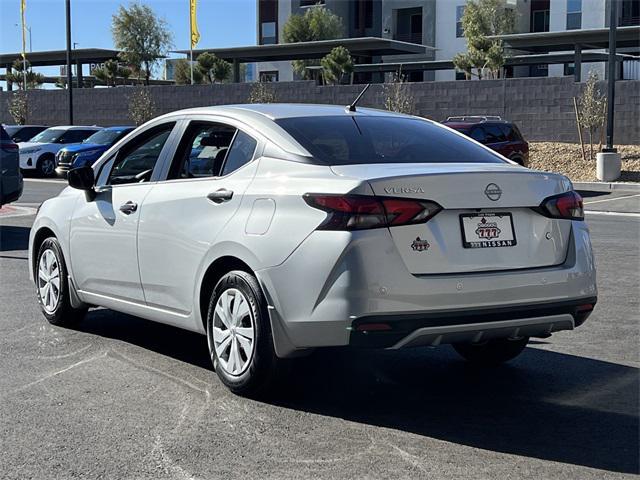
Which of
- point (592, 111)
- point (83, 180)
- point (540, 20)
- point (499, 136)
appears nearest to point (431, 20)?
point (540, 20)

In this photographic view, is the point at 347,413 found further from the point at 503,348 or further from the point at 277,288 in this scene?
the point at 503,348

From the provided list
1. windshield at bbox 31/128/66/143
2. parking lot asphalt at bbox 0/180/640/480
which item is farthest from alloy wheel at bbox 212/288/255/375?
windshield at bbox 31/128/66/143

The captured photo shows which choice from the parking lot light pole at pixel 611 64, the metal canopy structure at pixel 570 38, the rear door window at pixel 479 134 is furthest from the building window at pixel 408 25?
the rear door window at pixel 479 134

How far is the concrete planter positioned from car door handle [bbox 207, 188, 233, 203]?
20974mm

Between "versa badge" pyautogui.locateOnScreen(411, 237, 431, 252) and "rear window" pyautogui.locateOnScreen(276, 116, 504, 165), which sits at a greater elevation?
"rear window" pyautogui.locateOnScreen(276, 116, 504, 165)

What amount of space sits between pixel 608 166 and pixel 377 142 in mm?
20641

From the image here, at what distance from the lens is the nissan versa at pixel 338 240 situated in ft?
15.7

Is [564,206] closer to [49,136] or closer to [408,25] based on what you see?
[49,136]

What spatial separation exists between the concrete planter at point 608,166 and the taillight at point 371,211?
839 inches

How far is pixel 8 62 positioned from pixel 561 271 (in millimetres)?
71898

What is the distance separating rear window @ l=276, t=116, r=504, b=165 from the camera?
548 cm

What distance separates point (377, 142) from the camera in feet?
18.7

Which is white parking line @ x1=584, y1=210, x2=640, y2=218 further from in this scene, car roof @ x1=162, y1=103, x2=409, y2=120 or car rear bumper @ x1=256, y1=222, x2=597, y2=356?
car rear bumper @ x1=256, y1=222, x2=597, y2=356

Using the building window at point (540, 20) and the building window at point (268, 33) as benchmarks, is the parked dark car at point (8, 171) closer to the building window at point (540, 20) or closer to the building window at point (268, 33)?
the building window at point (540, 20)
